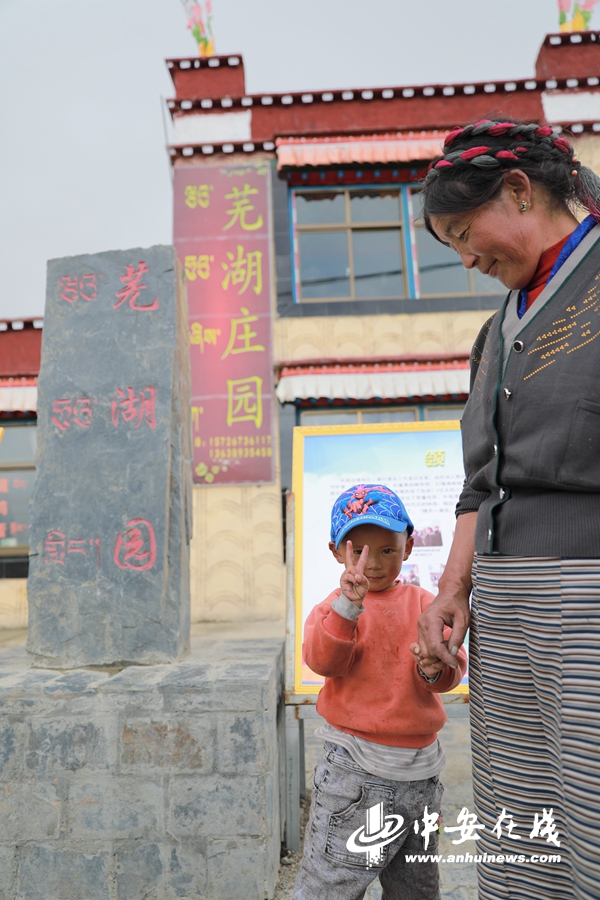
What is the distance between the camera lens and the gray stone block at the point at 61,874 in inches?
88.7

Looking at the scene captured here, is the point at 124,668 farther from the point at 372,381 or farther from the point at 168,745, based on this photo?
the point at 372,381

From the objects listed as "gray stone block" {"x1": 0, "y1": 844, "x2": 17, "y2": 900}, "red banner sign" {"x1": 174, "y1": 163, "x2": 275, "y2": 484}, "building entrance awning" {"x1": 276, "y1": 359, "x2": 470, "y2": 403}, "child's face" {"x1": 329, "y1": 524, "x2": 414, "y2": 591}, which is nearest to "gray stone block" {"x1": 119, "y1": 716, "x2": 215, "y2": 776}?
"gray stone block" {"x1": 0, "y1": 844, "x2": 17, "y2": 900}

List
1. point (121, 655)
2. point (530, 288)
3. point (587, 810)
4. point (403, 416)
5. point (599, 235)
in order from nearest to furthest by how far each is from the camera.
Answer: point (587, 810), point (599, 235), point (530, 288), point (121, 655), point (403, 416)

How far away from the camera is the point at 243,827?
2258mm

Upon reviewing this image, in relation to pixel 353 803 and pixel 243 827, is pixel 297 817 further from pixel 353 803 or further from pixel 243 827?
pixel 353 803

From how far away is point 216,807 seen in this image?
2.27 m

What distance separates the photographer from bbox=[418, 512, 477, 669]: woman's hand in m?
1.34

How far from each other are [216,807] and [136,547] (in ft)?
3.58

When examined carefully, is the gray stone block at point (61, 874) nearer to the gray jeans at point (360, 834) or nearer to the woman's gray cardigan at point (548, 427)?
the gray jeans at point (360, 834)

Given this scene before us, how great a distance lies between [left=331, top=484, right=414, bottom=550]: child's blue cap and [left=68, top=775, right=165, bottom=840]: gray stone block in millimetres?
1383

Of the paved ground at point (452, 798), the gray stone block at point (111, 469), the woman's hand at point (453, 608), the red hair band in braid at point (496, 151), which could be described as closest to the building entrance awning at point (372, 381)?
the paved ground at point (452, 798)

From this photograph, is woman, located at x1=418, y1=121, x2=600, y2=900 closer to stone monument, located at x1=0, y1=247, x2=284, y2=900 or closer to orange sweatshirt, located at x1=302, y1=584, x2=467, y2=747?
orange sweatshirt, located at x1=302, y1=584, x2=467, y2=747

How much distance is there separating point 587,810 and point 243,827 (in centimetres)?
167

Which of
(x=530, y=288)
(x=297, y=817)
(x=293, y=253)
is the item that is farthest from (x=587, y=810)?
(x=293, y=253)
